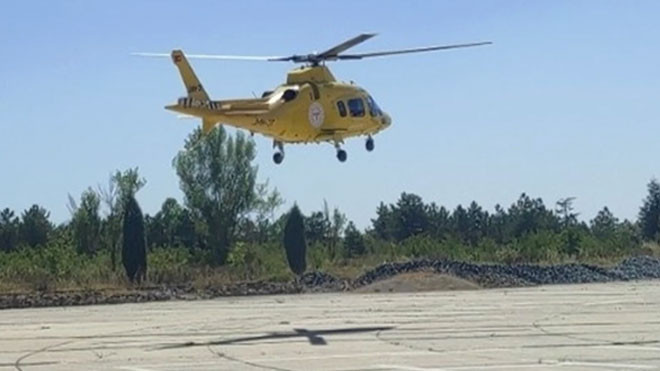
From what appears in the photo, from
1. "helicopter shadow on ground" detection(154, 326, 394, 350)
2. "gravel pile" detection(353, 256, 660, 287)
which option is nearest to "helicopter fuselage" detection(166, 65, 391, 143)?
"helicopter shadow on ground" detection(154, 326, 394, 350)

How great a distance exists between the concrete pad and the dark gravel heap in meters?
6.99

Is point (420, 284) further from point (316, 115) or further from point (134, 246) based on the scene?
point (134, 246)

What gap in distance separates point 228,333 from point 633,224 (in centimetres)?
6545

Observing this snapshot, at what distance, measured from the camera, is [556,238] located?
61438 mm

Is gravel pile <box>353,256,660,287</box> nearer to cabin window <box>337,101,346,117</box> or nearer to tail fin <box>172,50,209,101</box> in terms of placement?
cabin window <box>337,101,346,117</box>

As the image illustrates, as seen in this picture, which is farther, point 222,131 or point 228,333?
point 222,131

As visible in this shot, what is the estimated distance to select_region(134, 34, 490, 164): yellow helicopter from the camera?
3166 cm

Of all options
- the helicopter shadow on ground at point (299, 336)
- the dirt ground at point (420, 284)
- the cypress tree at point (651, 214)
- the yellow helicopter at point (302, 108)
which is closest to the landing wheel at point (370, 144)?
the yellow helicopter at point (302, 108)

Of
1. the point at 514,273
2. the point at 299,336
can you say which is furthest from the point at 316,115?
the point at 514,273

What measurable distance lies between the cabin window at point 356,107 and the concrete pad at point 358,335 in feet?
16.6

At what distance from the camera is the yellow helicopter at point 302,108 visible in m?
31.7

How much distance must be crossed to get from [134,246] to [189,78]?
59.1 feet

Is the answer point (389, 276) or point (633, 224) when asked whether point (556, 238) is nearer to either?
point (389, 276)

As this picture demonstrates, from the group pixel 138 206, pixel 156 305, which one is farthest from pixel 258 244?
pixel 156 305
